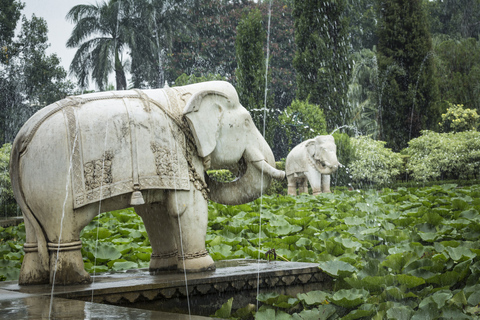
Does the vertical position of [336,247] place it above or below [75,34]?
below

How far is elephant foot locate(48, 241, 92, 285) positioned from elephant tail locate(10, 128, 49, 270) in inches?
1.8

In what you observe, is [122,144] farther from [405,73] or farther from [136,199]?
[405,73]

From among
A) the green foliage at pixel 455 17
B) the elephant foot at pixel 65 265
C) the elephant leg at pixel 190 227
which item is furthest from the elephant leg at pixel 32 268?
the green foliage at pixel 455 17

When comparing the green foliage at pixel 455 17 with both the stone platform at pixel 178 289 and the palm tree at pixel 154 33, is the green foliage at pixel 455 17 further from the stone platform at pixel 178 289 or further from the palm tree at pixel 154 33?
the stone platform at pixel 178 289

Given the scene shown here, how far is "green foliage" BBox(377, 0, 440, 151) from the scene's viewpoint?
1842 cm

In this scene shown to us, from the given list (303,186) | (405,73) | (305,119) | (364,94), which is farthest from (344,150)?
(364,94)

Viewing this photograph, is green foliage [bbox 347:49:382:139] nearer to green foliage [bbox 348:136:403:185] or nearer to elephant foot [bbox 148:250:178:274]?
green foliage [bbox 348:136:403:185]

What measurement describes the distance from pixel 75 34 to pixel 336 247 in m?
13.0

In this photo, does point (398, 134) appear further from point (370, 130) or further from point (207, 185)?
point (207, 185)

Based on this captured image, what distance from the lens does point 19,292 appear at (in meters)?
2.73

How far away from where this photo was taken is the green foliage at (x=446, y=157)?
1438cm

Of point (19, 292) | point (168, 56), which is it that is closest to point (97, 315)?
point (19, 292)

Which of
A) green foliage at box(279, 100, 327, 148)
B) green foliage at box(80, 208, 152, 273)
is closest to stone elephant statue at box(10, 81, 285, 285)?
green foliage at box(80, 208, 152, 273)

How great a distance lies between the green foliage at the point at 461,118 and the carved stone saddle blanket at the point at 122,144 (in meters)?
16.5
